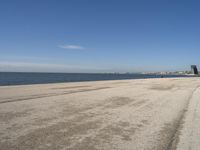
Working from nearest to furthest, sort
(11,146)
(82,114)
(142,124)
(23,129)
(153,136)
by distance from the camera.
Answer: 1. (11,146)
2. (153,136)
3. (23,129)
4. (142,124)
5. (82,114)

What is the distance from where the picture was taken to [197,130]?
495 cm

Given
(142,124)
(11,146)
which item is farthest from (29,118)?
(142,124)

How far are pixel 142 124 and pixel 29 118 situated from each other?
411 cm

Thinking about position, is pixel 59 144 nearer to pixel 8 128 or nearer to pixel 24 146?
pixel 24 146

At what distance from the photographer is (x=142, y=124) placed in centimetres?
554

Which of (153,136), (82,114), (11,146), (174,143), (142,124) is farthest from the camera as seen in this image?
(82,114)

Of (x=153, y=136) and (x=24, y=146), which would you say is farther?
(x=153, y=136)

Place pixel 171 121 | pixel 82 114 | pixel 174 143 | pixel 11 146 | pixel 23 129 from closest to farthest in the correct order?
pixel 11 146 → pixel 174 143 → pixel 23 129 → pixel 171 121 → pixel 82 114

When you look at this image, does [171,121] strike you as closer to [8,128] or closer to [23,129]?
[23,129]

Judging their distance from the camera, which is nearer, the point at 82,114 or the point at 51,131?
the point at 51,131

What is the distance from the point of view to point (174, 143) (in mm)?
4020

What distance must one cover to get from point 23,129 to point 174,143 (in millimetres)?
4228

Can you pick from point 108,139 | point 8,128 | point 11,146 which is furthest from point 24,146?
point 108,139

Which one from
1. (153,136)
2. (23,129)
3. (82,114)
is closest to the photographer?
(153,136)
